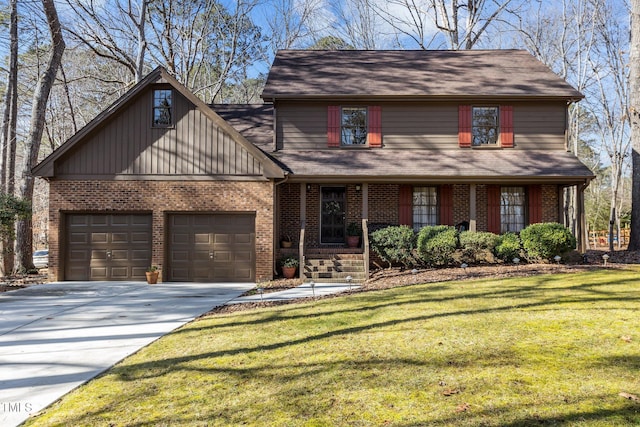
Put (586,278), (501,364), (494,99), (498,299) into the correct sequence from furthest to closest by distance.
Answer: (494,99) → (586,278) → (498,299) → (501,364)

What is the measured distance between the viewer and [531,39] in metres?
23.6

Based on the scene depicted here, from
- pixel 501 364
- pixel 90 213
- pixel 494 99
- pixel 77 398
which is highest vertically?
pixel 494 99

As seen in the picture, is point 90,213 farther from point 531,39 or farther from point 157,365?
point 531,39

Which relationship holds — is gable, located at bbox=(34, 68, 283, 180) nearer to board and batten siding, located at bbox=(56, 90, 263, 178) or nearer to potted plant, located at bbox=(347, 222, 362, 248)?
board and batten siding, located at bbox=(56, 90, 263, 178)

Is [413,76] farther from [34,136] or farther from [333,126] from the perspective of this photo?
[34,136]

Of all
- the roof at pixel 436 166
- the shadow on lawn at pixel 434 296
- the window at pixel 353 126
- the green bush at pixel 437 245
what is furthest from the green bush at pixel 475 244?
the window at pixel 353 126

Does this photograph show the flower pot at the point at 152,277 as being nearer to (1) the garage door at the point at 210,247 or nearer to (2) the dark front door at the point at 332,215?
(1) the garage door at the point at 210,247

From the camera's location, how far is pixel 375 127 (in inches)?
555

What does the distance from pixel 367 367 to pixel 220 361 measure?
174 cm

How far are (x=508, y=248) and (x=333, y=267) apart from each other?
533 cm

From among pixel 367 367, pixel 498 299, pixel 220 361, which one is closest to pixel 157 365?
pixel 220 361

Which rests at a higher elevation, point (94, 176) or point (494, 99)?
point (494, 99)

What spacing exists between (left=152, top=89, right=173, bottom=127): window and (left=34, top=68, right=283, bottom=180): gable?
159mm

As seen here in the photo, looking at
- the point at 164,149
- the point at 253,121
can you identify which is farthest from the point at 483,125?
the point at 164,149
